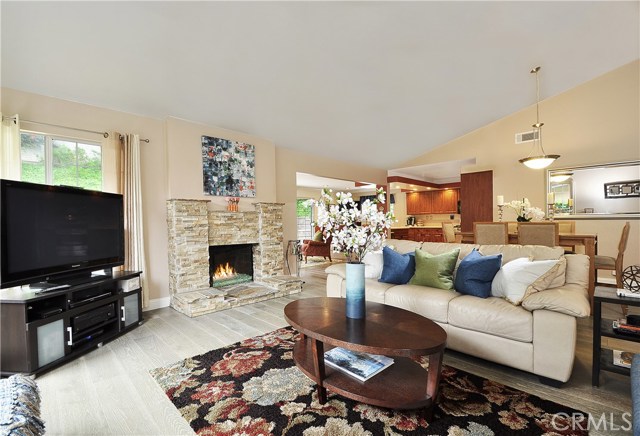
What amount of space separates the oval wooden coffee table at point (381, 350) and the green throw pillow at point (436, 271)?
0.84m

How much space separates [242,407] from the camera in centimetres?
179

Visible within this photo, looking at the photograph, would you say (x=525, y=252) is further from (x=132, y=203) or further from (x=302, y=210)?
(x=302, y=210)

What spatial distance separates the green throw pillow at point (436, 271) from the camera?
9.12ft

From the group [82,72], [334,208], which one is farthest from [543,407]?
[82,72]

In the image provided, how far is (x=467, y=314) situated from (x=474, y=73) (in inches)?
149

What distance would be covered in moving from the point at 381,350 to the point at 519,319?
123cm

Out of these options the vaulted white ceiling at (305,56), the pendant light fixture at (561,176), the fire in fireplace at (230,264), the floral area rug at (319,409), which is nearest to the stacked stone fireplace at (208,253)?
the fire in fireplace at (230,264)

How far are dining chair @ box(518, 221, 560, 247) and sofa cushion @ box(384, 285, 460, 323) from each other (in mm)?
2015

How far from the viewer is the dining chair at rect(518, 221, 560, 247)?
366cm

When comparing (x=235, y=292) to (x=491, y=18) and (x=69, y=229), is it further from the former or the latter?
(x=491, y=18)

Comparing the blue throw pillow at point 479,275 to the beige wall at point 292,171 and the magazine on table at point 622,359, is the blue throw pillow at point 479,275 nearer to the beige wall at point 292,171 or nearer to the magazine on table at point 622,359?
the magazine on table at point 622,359

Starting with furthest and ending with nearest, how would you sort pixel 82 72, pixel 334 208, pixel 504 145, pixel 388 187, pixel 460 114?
1. pixel 388 187
2. pixel 504 145
3. pixel 460 114
4. pixel 82 72
5. pixel 334 208

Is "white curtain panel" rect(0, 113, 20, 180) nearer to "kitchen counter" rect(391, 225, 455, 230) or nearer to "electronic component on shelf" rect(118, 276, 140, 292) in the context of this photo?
"electronic component on shelf" rect(118, 276, 140, 292)

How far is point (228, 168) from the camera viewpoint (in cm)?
460
